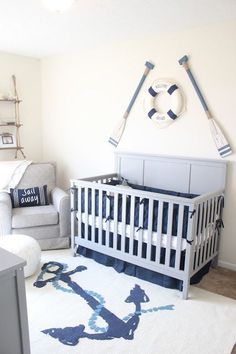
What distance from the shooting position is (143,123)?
10.5ft

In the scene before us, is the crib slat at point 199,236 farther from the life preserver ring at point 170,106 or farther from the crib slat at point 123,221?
the life preserver ring at point 170,106

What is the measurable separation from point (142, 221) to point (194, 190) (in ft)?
2.34

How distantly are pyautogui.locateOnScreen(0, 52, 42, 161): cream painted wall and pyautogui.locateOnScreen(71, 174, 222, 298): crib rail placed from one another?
1.52 meters

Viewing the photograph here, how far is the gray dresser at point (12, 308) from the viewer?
3.84 feet

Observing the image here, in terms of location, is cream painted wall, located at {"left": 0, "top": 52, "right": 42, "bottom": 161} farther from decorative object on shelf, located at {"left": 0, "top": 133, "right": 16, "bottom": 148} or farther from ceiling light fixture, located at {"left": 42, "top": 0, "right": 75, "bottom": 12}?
ceiling light fixture, located at {"left": 42, "top": 0, "right": 75, "bottom": 12}

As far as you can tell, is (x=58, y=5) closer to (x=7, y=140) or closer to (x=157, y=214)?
(x=157, y=214)

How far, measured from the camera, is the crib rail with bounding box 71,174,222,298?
230cm

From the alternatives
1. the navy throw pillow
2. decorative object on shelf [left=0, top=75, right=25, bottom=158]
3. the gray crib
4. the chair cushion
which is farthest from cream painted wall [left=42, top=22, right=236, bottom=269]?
the chair cushion

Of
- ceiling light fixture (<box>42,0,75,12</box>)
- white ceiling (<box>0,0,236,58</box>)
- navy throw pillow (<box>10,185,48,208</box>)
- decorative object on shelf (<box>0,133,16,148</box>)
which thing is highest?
white ceiling (<box>0,0,236,58</box>)

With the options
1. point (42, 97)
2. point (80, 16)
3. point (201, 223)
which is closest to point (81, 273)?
point (201, 223)

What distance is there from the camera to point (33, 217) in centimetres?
307

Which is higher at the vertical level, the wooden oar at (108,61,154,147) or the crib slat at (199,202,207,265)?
the wooden oar at (108,61,154,147)

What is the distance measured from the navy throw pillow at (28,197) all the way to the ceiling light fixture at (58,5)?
1.94 metres

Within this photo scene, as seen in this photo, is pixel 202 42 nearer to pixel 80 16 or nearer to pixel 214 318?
pixel 80 16
